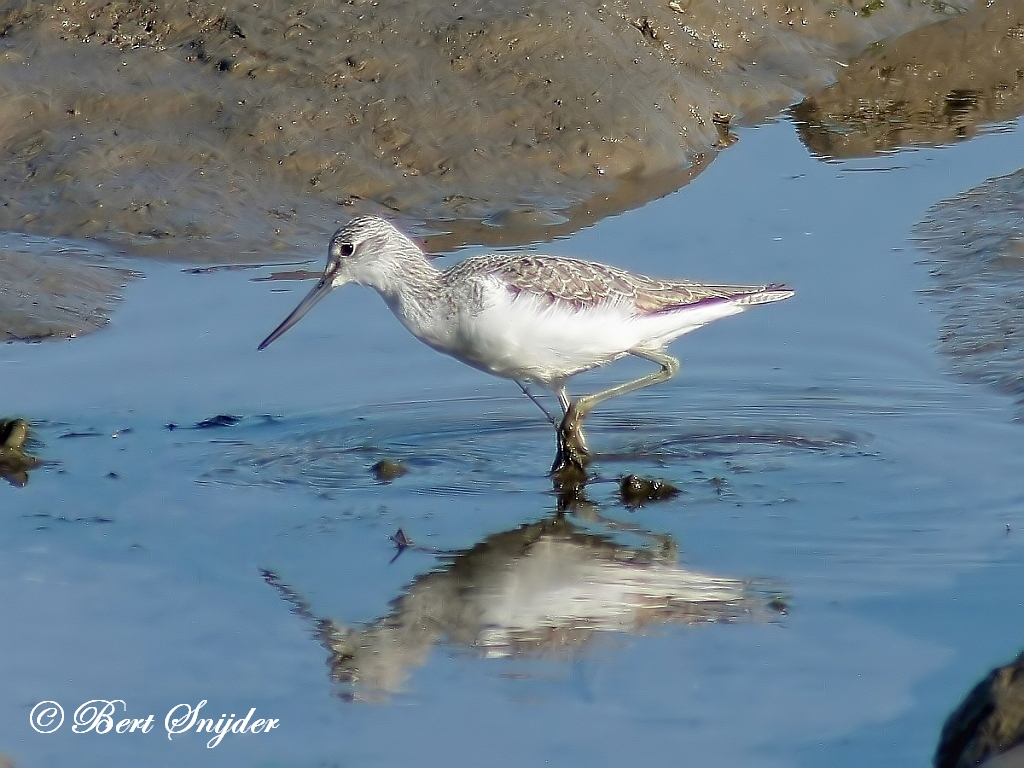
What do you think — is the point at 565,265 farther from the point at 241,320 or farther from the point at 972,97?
the point at 972,97

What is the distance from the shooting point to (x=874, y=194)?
32.0 feet

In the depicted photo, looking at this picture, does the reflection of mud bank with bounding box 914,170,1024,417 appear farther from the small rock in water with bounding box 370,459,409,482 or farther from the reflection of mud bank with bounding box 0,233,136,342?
the reflection of mud bank with bounding box 0,233,136,342

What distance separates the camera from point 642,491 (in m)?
6.19

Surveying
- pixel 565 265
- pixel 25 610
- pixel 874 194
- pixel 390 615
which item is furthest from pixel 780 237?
pixel 25 610

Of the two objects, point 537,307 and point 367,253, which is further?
point 367,253

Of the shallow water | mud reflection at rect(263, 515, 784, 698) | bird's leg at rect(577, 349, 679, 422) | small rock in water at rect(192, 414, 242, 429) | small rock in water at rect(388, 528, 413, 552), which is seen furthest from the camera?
small rock in water at rect(192, 414, 242, 429)

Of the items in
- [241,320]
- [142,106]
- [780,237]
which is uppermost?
[142,106]

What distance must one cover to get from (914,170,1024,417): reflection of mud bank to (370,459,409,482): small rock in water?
2.71m

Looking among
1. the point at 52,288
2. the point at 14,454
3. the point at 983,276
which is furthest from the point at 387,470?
the point at 983,276

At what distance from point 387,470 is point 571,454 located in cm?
76

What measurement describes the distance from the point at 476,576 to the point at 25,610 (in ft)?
5.06

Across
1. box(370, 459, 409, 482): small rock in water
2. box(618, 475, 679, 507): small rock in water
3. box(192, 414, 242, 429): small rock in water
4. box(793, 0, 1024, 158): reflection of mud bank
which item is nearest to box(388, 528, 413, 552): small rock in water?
box(370, 459, 409, 482): small rock in water

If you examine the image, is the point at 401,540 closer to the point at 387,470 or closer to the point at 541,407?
the point at 387,470

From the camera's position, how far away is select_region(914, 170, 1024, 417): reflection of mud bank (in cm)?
740
